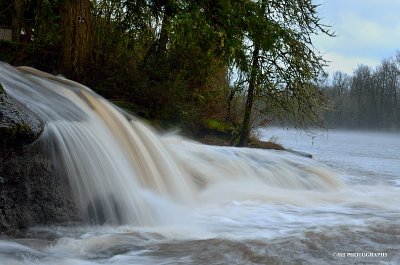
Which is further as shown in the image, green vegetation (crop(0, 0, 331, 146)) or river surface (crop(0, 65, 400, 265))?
green vegetation (crop(0, 0, 331, 146))

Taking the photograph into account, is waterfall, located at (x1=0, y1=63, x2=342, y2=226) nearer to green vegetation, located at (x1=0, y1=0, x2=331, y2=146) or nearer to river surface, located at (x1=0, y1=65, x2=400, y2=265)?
river surface, located at (x1=0, y1=65, x2=400, y2=265)

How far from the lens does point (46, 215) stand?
439 cm

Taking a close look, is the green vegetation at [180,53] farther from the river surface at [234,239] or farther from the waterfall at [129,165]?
the river surface at [234,239]

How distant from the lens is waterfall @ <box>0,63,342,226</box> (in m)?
4.92

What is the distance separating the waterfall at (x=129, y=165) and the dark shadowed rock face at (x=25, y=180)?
0.56 ft

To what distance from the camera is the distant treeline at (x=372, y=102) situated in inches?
2783

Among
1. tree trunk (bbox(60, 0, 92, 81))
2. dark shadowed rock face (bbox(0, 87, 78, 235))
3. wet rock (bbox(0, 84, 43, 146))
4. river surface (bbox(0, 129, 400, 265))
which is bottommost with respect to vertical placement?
river surface (bbox(0, 129, 400, 265))

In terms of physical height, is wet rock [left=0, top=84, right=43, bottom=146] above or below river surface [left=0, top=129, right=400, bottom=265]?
above

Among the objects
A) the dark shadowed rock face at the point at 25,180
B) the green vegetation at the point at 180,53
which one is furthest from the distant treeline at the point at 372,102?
the dark shadowed rock face at the point at 25,180

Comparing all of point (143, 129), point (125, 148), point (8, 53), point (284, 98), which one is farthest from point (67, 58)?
point (284, 98)

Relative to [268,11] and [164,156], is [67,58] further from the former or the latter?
[268,11]

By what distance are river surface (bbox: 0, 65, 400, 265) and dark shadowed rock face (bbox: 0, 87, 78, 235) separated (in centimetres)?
13

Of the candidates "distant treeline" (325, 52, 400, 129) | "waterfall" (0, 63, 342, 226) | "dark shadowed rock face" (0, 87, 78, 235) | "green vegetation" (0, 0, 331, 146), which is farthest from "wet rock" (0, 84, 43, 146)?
"distant treeline" (325, 52, 400, 129)

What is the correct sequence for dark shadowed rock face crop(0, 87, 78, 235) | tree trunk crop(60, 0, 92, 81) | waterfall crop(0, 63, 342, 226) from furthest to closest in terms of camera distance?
1. tree trunk crop(60, 0, 92, 81)
2. waterfall crop(0, 63, 342, 226)
3. dark shadowed rock face crop(0, 87, 78, 235)
